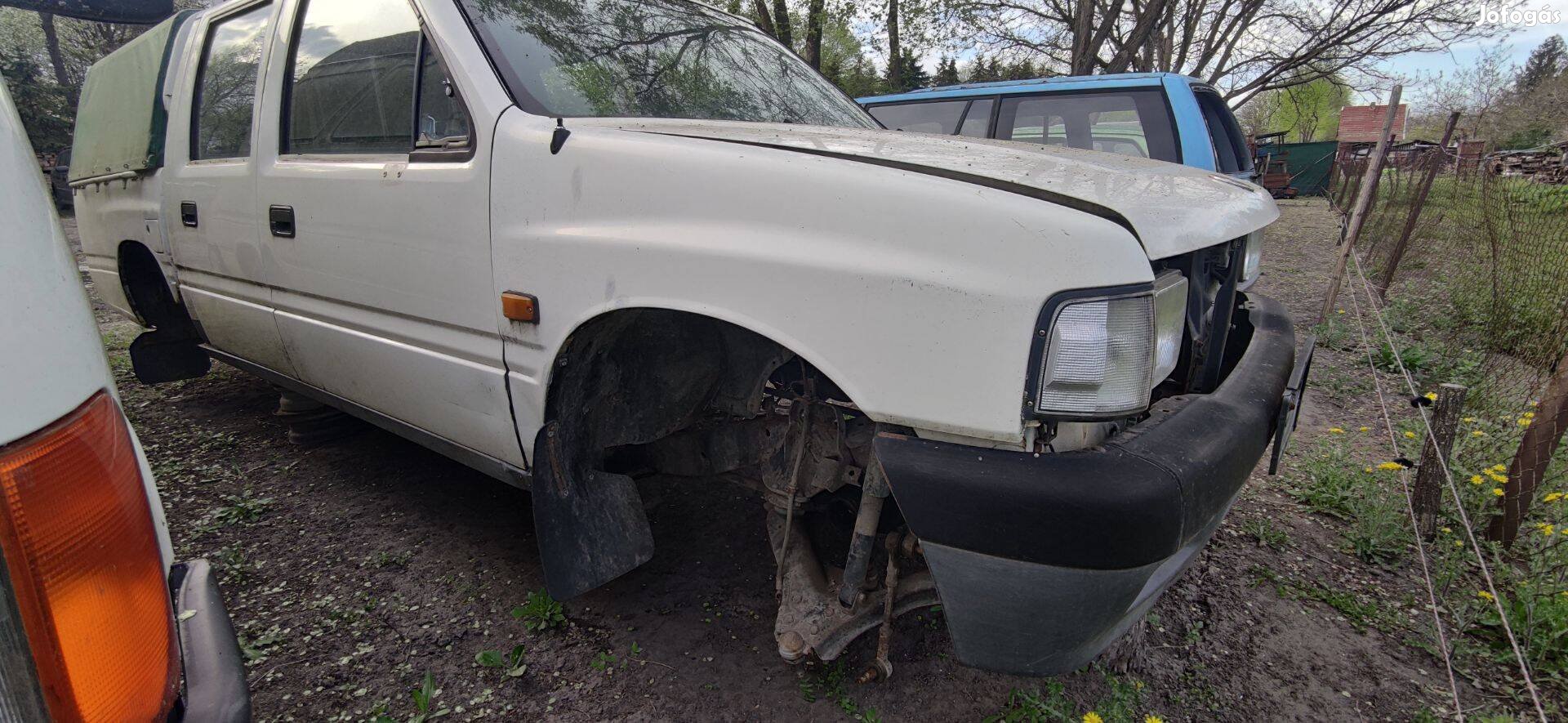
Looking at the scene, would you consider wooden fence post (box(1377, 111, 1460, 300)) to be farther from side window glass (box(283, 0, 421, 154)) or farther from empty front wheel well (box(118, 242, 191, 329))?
empty front wheel well (box(118, 242, 191, 329))

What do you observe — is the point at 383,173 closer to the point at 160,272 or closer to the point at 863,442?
the point at 863,442

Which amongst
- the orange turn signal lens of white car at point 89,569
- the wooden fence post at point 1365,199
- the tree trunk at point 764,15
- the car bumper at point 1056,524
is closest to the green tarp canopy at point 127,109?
the orange turn signal lens of white car at point 89,569

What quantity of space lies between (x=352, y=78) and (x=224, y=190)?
811mm

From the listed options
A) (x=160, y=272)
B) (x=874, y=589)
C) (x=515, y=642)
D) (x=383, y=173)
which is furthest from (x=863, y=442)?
(x=160, y=272)

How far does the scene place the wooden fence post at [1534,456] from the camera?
2511 mm

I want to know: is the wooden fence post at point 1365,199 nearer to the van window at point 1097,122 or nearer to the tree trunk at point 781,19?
the van window at point 1097,122

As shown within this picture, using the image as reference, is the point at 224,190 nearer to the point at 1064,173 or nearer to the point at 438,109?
the point at 438,109

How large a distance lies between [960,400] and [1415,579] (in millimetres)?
2288

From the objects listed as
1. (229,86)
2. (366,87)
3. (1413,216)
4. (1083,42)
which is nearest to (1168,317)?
(366,87)

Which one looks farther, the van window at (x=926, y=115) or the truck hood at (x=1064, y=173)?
the van window at (x=926, y=115)

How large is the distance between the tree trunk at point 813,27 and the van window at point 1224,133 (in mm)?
8947

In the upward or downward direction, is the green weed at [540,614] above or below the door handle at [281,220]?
below

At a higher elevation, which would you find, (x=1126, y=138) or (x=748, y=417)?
(x=1126, y=138)

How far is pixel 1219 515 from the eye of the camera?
159cm
